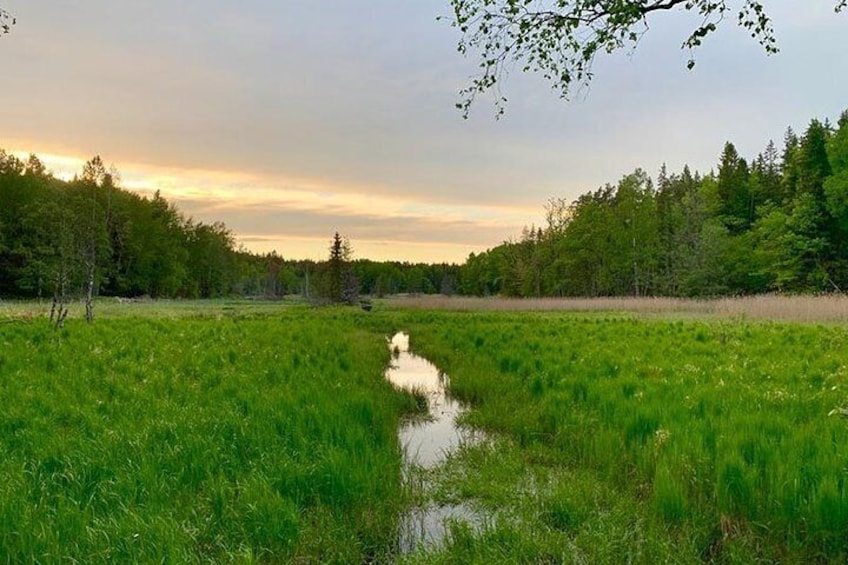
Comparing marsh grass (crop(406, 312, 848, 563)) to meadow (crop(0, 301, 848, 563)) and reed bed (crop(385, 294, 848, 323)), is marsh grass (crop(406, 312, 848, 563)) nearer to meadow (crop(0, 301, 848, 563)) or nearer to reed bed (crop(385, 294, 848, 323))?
meadow (crop(0, 301, 848, 563))

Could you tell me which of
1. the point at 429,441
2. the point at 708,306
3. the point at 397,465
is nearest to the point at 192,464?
the point at 397,465

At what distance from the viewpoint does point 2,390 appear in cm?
770

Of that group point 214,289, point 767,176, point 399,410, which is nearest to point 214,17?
point 399,410

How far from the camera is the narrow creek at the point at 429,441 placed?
4770 mm

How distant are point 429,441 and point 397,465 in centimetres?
184

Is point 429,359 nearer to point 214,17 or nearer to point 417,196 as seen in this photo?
point 214,17

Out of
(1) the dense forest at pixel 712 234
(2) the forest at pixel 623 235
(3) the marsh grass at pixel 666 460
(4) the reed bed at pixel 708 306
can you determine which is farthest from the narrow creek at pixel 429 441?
(1) the dense forest at pixel 712 234

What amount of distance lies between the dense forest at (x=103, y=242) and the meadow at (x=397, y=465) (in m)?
15.1

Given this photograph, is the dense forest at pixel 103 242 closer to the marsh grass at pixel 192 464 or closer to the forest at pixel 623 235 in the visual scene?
the forest at pixel 623 235

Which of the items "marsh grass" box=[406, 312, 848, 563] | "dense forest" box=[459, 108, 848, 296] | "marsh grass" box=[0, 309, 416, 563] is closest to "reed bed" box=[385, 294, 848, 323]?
"marsh grass" box=[406, 312, 848, 563]

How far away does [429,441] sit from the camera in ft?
25.9

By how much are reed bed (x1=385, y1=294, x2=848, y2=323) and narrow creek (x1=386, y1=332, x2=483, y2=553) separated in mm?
20703

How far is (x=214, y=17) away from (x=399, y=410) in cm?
1433

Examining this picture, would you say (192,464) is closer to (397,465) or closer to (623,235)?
(397,465)
